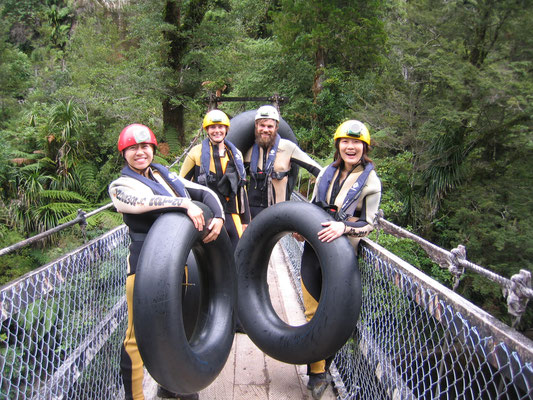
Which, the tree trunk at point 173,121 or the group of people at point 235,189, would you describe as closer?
the group of people at point 235,189

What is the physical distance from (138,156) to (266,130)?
1.25 m

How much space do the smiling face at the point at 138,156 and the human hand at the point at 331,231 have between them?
0.97m

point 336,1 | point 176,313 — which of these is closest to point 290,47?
point 336,1

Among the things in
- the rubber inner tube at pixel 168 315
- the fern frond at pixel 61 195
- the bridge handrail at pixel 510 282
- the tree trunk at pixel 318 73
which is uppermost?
the tree trunk at pixel 318 73

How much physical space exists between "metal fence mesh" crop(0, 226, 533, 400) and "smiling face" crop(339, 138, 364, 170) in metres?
0.50

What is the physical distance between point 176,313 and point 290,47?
974 cm

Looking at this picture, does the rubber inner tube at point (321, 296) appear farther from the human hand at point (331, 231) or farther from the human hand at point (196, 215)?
the human hand at point (196, 215)

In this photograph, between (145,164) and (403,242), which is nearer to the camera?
(145,164)

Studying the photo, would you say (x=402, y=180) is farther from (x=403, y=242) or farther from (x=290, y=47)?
(x=290, y=47)

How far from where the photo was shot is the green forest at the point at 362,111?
279 inches

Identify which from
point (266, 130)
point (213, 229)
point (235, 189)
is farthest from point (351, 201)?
point (266, 130)

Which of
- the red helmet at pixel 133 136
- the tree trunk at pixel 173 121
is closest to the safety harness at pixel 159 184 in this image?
the red helmet at pixel 133 136

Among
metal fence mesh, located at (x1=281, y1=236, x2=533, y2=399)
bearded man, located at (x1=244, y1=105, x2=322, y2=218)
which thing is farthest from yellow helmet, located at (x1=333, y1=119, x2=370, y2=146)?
bearded man, located at (x1=244, y1=105, x2=322, y2=218)

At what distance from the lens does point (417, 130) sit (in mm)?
8430
